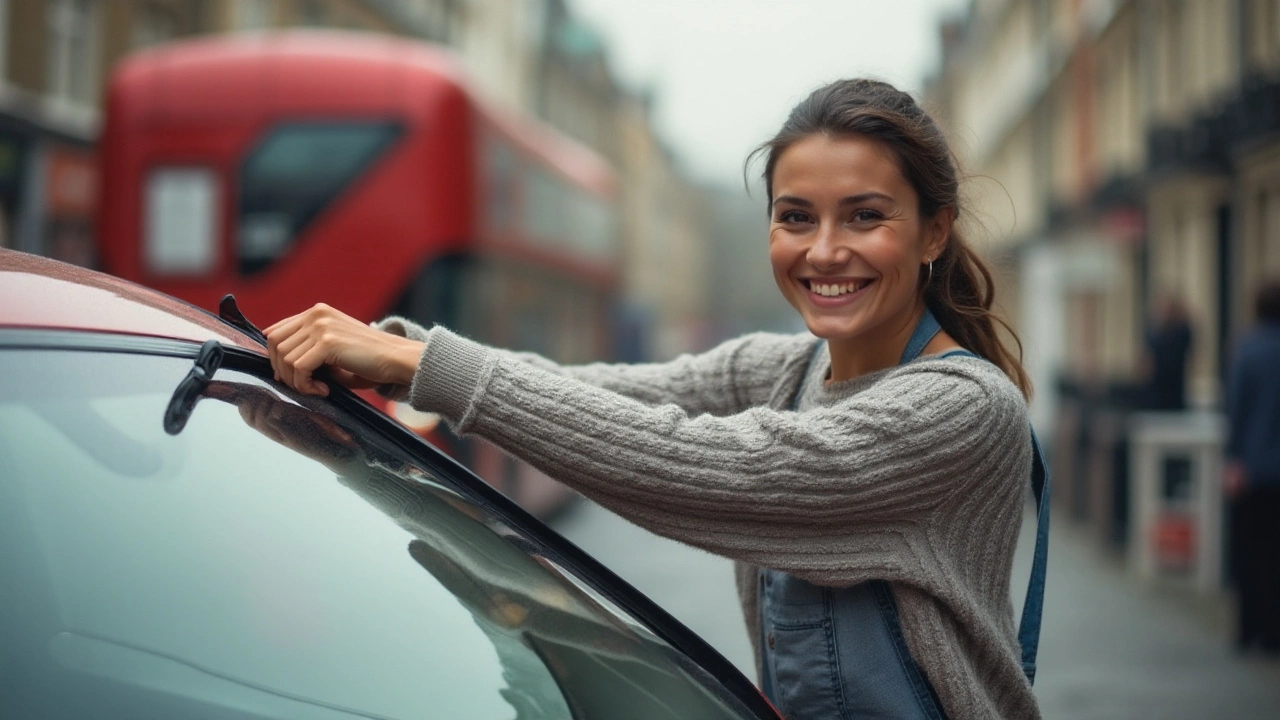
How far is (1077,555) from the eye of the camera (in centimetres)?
1255

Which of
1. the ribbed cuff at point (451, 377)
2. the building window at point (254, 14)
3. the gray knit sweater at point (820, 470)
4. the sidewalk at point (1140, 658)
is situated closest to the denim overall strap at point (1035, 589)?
the gray knit sweater at point (820, 470)

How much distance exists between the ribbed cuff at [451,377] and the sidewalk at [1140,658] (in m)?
5.35

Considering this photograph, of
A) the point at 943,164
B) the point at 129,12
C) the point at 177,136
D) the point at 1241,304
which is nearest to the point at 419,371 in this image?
the point at 943,164

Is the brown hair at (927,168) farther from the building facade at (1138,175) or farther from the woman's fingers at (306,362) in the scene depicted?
the woman's fingers at (306,362)

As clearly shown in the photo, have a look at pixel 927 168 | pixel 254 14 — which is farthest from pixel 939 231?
pixel 254 14

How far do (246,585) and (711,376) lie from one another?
100cm

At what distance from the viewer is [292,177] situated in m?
10.3

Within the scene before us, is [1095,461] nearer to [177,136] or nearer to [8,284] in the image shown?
[177,136]

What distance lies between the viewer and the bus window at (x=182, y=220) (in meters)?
10.3

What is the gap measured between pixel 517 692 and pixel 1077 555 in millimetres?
11416

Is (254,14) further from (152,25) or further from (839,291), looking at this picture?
(839,291)

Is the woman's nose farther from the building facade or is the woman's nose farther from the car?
the car

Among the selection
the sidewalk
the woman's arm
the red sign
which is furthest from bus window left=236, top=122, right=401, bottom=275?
the red sign

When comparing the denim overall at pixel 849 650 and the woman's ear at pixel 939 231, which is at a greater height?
the woman's ear at pixel 939 231
